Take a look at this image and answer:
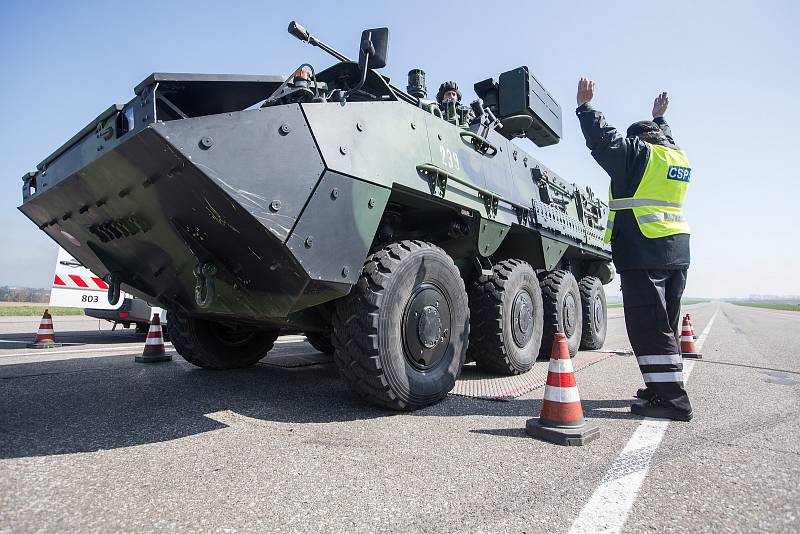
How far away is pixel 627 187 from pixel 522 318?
1595 mm

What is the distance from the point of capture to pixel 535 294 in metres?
4.86

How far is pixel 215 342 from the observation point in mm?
4453

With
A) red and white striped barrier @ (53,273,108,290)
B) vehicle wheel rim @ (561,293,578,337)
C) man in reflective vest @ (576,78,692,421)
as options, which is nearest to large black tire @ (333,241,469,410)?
man in reflective vest @ (576,78,692,421)

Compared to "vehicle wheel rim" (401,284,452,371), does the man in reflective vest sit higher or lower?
higher

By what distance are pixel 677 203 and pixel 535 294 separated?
5.77ft

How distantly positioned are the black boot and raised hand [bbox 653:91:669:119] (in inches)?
96.8

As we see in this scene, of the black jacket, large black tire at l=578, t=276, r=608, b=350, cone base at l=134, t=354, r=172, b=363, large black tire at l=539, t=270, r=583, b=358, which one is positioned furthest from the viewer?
large black tire at l=578, t=276, r=608, b=350

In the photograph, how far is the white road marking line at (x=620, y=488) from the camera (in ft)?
5.18

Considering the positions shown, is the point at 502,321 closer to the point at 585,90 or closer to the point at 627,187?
the point at 627,187

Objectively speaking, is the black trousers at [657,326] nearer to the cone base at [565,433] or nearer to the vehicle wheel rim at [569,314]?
the cone base at [565,433]

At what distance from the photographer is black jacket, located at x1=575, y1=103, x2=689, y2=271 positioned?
3.27m

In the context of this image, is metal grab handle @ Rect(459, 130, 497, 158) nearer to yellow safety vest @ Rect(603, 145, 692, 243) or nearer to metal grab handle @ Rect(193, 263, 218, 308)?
yellow safety vest @ Rect(603, 145, 692, 243)

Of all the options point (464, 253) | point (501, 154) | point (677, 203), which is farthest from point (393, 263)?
point (501, 154)

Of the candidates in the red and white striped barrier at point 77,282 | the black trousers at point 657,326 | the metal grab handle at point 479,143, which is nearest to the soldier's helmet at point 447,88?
the metal grab handle at point 479,143
